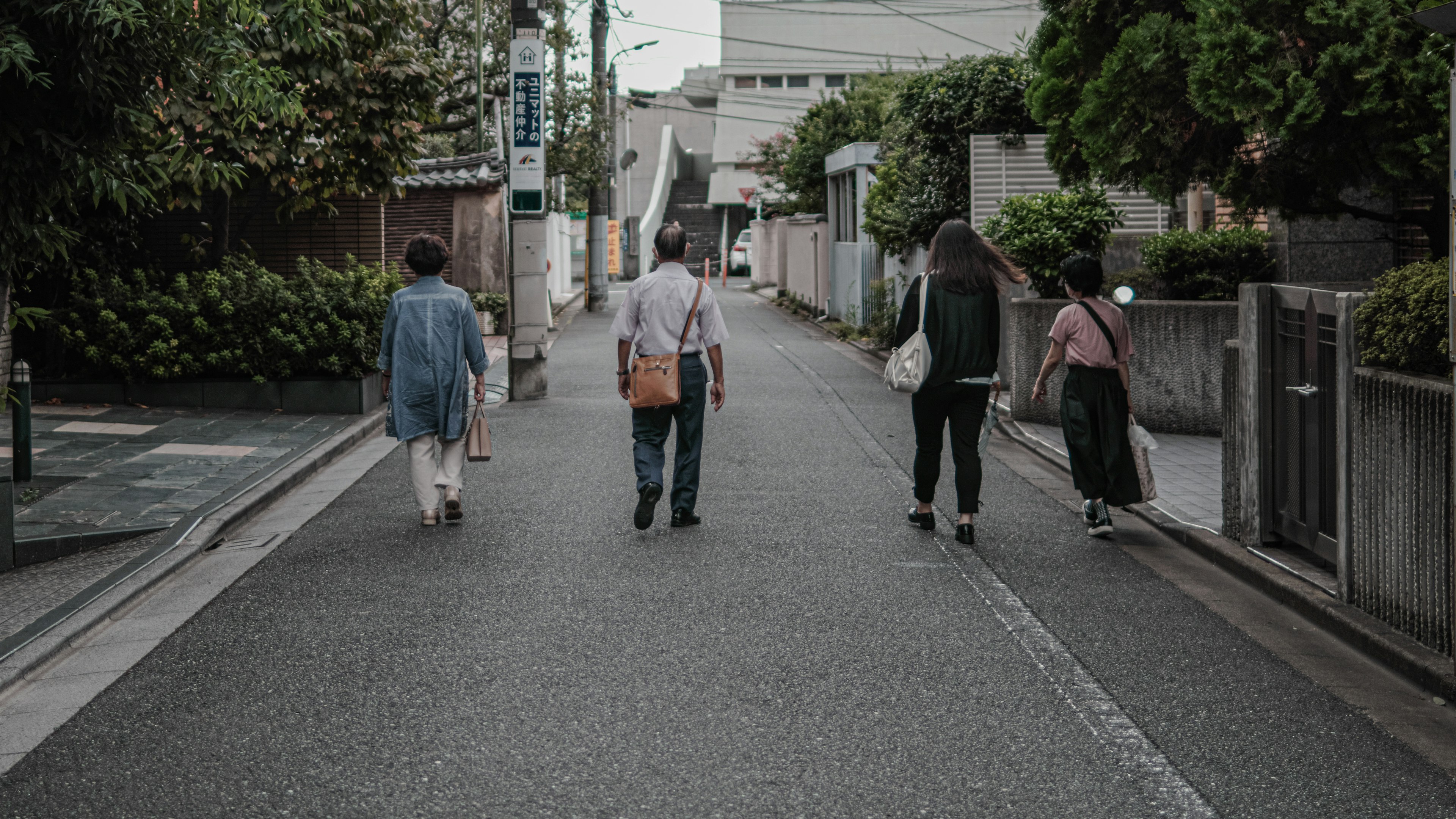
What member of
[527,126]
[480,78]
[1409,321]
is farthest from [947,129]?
[1409,321]

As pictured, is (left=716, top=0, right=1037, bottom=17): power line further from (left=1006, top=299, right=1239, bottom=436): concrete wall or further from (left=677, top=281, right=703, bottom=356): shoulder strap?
(left=677, top=281, right=703, bottom=356): shoulder strap

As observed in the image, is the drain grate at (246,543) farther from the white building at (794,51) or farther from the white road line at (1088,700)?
the white building at (794,51)

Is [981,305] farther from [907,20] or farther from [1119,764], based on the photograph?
[907,20]

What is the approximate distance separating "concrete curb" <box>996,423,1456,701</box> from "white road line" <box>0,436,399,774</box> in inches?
194

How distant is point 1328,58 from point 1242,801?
518cm

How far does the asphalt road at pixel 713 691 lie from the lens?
4.14 meters

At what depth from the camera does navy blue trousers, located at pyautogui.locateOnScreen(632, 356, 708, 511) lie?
8117mm

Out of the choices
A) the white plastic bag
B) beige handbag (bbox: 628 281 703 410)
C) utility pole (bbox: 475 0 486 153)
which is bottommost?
the white plastic bag

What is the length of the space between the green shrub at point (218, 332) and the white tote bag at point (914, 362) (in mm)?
6723

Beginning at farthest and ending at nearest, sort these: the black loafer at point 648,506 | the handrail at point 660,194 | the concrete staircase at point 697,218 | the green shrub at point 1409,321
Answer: the concrete staircase at point 697,218, the handrail at point 660,194, the black loafer at point 648,506, the green shrub at point 1409,321

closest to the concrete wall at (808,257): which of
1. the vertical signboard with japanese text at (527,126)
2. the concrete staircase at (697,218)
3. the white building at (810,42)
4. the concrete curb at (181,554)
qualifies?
the vertical signboard with japanese text at (527,126)

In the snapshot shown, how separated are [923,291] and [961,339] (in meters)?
0.35

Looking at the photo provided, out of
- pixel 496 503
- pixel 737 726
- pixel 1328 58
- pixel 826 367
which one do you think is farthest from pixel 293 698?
pixel 826 367

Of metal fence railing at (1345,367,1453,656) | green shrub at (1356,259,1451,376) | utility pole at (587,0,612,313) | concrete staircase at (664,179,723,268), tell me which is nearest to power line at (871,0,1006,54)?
concrete staircase at (664,179,723,268)
